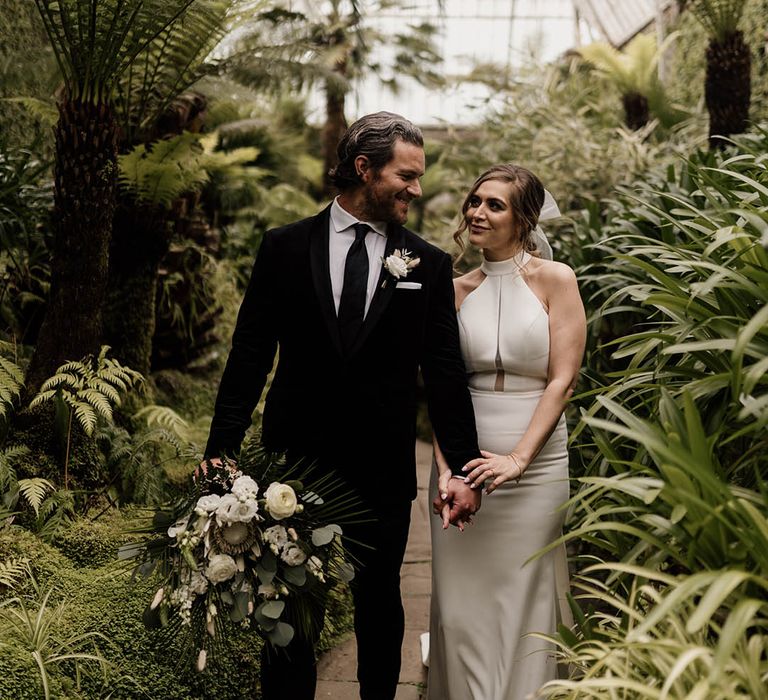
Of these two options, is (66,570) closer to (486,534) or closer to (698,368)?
(486,534)

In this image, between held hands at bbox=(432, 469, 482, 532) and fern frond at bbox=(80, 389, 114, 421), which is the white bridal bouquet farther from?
fern frond at bbox=(80, 389, 114, 421)

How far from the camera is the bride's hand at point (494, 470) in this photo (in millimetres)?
2607

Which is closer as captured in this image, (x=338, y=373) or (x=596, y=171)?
(x=338, y=373)

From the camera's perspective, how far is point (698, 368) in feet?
8.03

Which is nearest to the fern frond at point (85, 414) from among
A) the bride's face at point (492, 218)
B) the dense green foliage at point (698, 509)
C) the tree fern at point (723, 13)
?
the bride's face at point (492, 218)

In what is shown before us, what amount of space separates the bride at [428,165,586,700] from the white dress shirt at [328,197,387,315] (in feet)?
1.38

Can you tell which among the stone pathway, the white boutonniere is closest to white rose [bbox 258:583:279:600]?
the white boutonniere

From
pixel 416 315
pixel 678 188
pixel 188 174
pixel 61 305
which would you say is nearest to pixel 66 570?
pixel 61 305

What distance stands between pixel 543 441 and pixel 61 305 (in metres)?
2.34

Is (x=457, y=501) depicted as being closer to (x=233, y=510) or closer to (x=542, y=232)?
(x=233, y=510)

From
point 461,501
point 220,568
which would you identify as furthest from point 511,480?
point 220,568

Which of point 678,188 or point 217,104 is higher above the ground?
point 217,104

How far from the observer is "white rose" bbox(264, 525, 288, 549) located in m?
2.26

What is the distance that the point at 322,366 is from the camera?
101 inches
